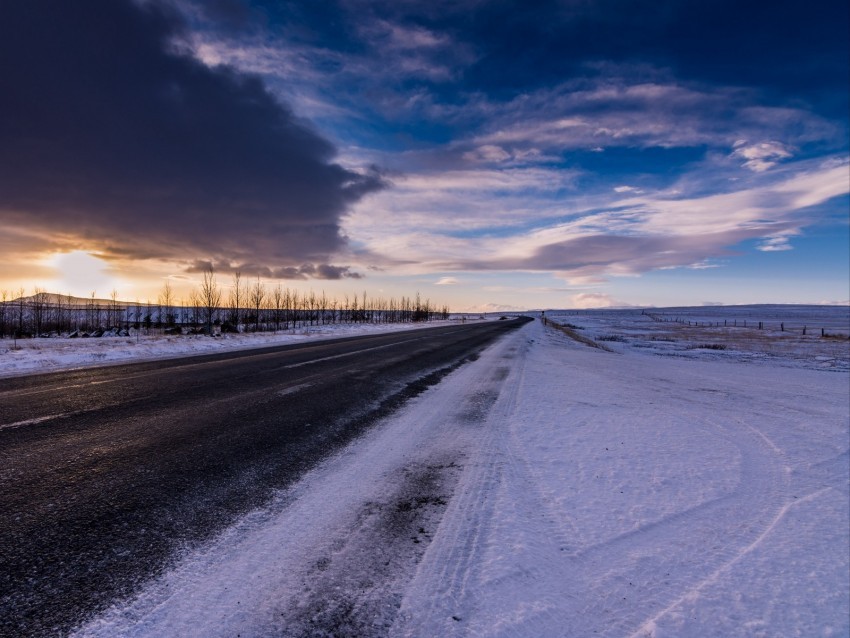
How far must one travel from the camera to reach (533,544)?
2.86 m

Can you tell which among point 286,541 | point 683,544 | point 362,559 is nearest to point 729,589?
point 683,544

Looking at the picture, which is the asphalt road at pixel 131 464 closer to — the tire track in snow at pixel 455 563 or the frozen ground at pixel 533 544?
the frozen ground at pixel 533 544

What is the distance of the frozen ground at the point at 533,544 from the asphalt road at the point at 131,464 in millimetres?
288

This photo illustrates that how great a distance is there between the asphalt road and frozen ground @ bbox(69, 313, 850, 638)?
0.95 feet

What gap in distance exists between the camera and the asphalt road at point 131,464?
7.59ft

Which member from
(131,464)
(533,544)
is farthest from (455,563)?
(131,464)

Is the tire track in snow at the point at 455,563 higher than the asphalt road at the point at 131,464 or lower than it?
lower

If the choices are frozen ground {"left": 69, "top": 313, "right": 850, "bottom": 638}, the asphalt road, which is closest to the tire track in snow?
frozen ground {"left": 69, "top": 313, "right": 850, "bottom": 638}

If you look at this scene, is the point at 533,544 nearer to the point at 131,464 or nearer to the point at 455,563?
the point at 455,563

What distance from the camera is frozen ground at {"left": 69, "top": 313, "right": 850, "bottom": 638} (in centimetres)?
214

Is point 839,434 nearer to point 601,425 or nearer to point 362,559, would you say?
point 601,425

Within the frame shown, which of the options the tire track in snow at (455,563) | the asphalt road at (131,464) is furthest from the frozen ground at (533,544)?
the asphalt road at (131,464)

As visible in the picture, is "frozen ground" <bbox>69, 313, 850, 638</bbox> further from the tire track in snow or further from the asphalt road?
the asphalt road

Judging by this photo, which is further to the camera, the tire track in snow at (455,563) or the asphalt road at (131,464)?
the asphalt road at (131,464)
